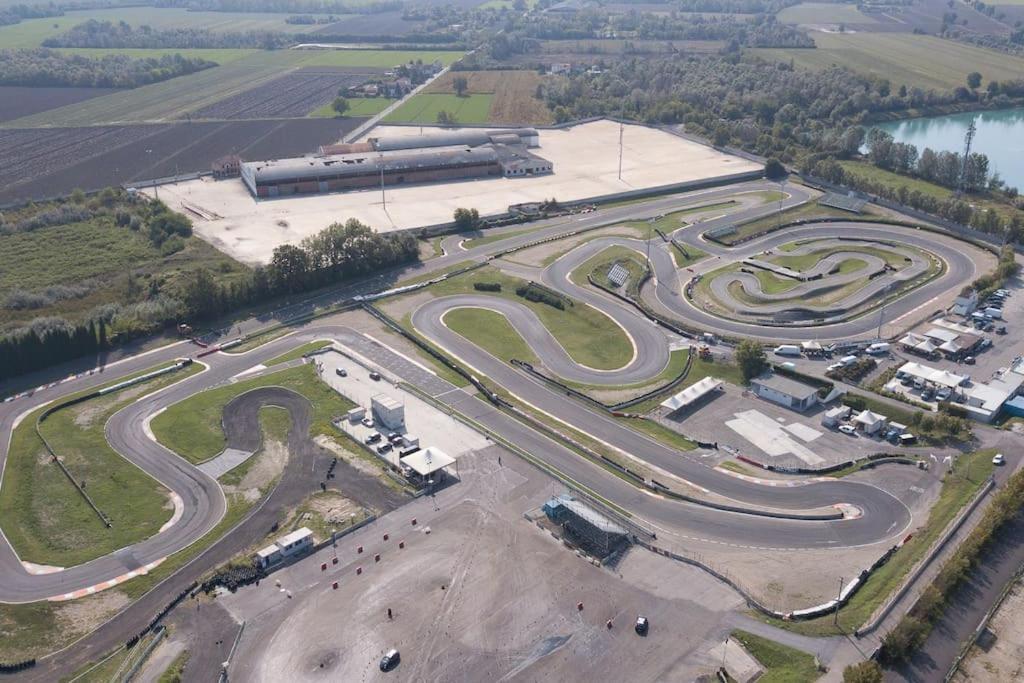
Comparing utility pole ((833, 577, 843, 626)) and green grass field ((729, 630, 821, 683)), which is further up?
utility pole ((833, 577, 843, 626))

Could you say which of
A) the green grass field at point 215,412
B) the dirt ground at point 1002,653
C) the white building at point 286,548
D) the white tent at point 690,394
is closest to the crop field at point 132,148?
the green grass field at point 215,412

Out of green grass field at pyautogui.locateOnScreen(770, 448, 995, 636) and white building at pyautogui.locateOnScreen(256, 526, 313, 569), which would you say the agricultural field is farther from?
white building at pyautogui.locateOnScreen(256, 526, 313, 569)

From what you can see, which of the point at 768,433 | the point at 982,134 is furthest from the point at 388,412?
the point at 982,134

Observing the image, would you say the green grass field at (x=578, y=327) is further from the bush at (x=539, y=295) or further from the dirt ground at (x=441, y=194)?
the dirt ground at (x=441, y=194)

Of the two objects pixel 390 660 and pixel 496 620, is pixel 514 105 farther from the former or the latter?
pixel 390 660

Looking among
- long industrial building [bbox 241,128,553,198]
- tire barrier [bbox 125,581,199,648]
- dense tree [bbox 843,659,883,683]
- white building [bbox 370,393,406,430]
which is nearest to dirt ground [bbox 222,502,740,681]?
tire barrier [bbox 125,581,199,648]

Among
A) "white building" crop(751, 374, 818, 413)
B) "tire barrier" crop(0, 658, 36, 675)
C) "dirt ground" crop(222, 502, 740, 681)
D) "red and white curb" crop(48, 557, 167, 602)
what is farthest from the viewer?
"white building" crop(751, 374, 818, 413)
